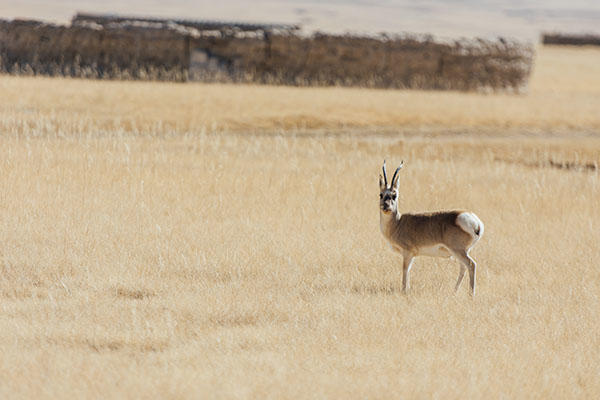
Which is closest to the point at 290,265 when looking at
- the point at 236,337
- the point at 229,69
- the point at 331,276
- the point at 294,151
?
the point at 331,276

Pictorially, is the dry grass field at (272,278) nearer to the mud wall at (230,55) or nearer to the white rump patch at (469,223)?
the white rump patch at (469,223)

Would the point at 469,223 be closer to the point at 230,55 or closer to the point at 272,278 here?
the point at 272,278

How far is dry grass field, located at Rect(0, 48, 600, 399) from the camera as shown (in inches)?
184

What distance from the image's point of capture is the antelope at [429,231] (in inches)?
216

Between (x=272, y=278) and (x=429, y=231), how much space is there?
1281mm

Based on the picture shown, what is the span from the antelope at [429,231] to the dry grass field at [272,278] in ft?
1.17

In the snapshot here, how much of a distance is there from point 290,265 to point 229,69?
45.3ft

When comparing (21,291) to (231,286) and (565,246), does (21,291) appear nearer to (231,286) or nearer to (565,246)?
(231,286)

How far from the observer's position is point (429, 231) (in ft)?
18.5

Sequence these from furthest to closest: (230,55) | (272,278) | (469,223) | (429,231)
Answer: (230,55) → (272,278) → (429,231) → (469,223)

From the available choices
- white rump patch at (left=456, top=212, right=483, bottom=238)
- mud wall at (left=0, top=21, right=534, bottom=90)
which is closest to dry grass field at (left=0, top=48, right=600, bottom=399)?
white rump patch at (left=456, top=212, right=483, bottom=238)

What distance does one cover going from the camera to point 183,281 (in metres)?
6.25

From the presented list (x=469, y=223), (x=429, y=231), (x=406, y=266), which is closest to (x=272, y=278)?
(x=406, y=266)

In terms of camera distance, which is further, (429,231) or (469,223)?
(429,231)
